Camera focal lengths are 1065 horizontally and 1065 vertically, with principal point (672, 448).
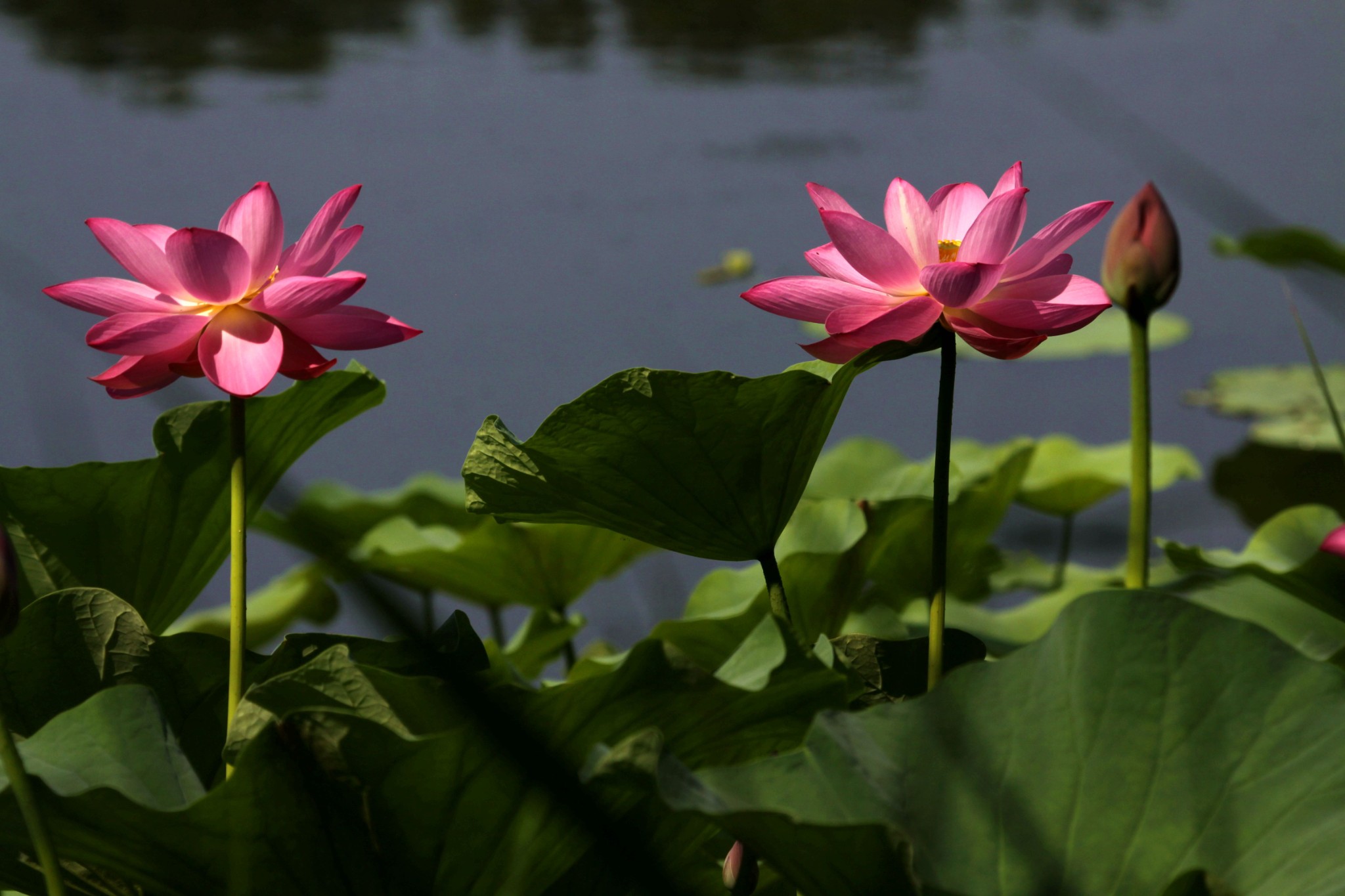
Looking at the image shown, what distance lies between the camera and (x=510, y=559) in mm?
730

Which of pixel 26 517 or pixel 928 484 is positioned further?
pixel 928 484

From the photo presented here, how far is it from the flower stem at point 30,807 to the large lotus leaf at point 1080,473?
2.72 ft

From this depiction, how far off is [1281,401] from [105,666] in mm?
1968

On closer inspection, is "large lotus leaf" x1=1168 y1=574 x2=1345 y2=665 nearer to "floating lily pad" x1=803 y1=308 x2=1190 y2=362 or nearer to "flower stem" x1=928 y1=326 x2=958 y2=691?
"flower stem" x1=928 y1=326 x2=958 y2=691

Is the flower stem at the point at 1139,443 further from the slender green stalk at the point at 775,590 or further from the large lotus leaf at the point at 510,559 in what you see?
the large lotus leaf at the point at 510,559

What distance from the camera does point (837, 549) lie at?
0.50 meters

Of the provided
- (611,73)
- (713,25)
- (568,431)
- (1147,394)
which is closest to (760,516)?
(568,431)

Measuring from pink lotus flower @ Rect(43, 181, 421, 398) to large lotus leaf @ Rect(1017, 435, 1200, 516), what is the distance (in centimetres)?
75

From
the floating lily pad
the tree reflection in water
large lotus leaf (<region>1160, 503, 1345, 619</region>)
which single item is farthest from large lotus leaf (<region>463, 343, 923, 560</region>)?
the tree reflection in water

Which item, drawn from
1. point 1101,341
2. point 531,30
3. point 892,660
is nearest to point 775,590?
point 892,660

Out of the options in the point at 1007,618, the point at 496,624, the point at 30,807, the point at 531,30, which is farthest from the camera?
the point at 531,30

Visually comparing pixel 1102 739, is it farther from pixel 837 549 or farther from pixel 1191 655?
pixel 837 549

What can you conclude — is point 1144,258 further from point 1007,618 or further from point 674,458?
point 1007,618

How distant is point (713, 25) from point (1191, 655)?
337 cm
